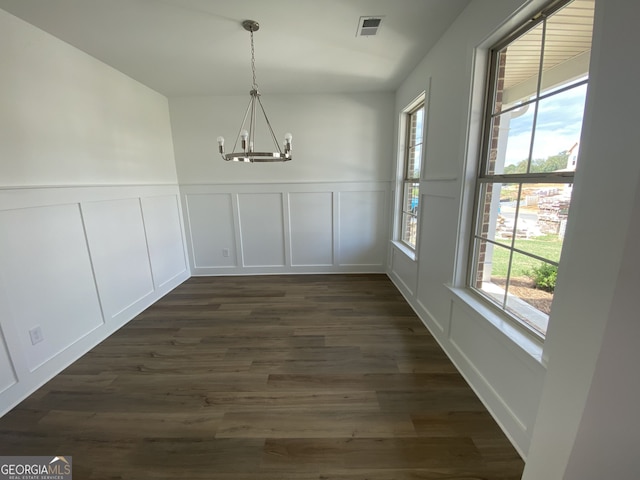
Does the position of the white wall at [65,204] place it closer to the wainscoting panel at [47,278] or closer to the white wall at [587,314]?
the wainscoting panel at [47,278]

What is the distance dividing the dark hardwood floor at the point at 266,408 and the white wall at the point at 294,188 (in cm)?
142

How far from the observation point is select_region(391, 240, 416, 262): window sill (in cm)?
294

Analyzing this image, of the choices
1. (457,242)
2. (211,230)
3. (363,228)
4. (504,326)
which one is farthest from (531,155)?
(211,230)

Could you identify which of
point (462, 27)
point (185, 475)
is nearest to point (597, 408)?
point (185, 475)

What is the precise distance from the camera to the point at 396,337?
2352mm

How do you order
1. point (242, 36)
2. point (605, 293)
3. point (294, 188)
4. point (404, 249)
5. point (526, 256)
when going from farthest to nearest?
point (294, 188) → point (404, 249) → point (242, 36) → point (526, 256) → point (605, 293)

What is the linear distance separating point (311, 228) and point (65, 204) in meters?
2.64

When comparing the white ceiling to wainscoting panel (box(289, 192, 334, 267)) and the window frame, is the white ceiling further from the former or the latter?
wainscoting panel (box(289, 192, 334, 267))

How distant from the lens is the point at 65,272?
6.80 feet

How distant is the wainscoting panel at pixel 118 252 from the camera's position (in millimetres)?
2363

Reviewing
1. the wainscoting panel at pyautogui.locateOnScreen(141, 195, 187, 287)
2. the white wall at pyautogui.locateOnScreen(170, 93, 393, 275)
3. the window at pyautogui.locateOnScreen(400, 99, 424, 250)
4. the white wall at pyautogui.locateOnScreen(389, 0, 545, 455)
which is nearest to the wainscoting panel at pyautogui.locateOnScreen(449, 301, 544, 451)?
the white wall at pyautogui.locateOnScreen(389, 0, 545, 455)

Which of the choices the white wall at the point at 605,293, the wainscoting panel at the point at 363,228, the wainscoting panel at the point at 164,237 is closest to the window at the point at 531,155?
the white wall at the point at 605,293

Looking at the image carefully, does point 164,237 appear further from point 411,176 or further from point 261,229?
point 411,176

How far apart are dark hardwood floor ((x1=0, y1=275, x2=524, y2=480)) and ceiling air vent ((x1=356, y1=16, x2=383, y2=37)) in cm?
258
